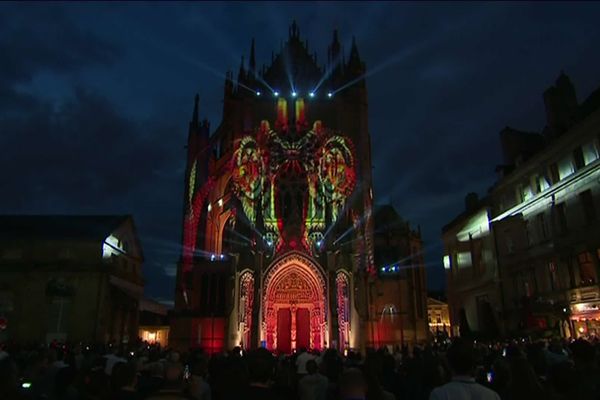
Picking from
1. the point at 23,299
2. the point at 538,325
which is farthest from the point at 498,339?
the point at 23,299

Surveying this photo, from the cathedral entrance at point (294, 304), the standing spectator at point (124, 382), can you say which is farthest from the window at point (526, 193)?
the standing spectator at point (124, 382)

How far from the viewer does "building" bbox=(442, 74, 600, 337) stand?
23344 millimetres

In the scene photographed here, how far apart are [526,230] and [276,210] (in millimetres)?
19824

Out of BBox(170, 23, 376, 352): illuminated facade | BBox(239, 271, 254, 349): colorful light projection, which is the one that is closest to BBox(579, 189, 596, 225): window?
BBox(170, 23, 376, 352): illuminated facade

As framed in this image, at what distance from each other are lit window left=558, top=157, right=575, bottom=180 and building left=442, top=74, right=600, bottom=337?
6 centimetres

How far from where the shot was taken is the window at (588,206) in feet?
76.4

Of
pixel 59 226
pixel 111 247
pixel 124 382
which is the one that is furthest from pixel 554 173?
pixel 59 226

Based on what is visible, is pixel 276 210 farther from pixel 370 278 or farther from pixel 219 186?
pixel 219 186

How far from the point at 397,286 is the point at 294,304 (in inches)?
453

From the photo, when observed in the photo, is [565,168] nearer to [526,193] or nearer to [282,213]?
[526,193]

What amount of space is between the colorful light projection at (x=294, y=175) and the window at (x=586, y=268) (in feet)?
59.9

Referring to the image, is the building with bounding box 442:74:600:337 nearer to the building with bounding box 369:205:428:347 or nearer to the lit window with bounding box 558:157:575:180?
the lit window with bounding box 558:157:575:180

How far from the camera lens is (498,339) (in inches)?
1038

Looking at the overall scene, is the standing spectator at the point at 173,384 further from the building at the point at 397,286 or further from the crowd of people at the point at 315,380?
the building at the point at 397,286
